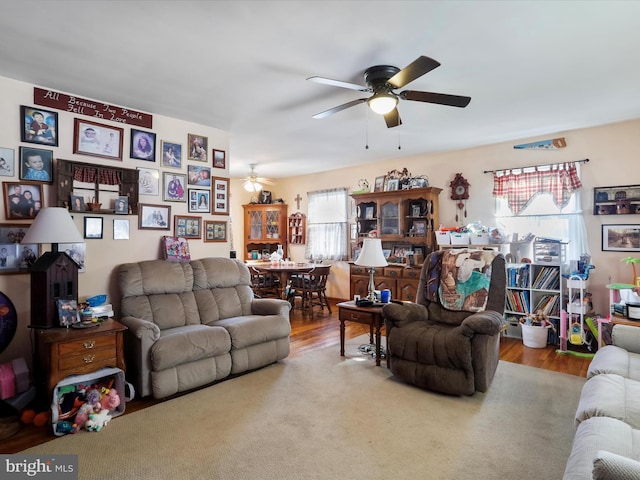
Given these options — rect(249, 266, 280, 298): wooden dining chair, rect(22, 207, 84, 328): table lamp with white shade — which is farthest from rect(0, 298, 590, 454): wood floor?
rect(22, 207, 84, 328): table lamp with white shade

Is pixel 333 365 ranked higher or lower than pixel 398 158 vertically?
lower

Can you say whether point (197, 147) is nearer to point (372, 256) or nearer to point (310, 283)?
point (372, 256)

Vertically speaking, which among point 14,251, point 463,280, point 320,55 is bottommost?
point 463,280

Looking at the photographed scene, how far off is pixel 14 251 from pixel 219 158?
7.27 feet

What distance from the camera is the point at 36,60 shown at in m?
2.69

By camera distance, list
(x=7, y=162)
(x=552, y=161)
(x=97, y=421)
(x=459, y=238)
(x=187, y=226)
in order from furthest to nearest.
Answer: (x=459, y=238)
(x=552, y=161)
(x=187, y=226)
(x=7, y=162)
(x=97, y=421)

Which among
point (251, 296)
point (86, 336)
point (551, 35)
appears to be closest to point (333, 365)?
point (251, 296)

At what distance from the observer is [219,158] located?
14.6 ft

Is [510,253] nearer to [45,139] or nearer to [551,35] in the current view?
[551,35]

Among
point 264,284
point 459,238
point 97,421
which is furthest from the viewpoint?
point 264,284

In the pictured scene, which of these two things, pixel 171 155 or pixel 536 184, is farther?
pixel 536 184

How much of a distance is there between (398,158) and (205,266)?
146 inches

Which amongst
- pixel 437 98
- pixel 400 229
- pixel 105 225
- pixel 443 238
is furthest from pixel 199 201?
pixel 443 238

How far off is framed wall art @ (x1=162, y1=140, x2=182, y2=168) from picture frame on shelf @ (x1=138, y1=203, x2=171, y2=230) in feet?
1.51
